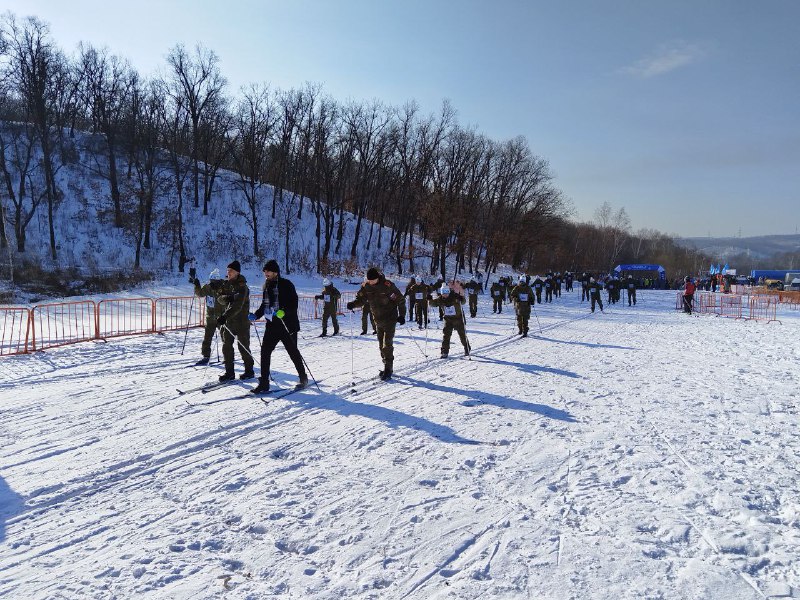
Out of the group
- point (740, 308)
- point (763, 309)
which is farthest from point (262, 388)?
point (763, 309)


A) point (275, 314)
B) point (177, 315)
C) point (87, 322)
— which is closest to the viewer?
point (275, 314)

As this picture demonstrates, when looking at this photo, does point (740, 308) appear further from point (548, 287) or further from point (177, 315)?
point (177, 315)

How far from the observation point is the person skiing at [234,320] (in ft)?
29.2

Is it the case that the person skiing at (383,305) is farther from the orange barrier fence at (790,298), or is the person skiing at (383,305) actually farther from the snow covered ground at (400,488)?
the orange barrier fence at (790,298)

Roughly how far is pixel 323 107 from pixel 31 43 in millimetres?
20419

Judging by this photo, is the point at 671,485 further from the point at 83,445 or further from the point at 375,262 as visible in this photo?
the point at 375,262

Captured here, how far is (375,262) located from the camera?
4406 centimetres

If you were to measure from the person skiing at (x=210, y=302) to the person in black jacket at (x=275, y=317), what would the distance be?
5.41ft

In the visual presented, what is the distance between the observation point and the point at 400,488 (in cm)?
474

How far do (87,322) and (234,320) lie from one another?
11.5 meters

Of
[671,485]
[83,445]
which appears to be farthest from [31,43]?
[671,485]

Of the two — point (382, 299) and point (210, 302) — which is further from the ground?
point (382, 299)

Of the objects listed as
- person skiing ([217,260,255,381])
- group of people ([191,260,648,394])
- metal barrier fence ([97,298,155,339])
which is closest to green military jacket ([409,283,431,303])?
group of people ([191,260,648,394])

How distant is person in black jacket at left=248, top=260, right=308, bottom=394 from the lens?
8.05 meters
